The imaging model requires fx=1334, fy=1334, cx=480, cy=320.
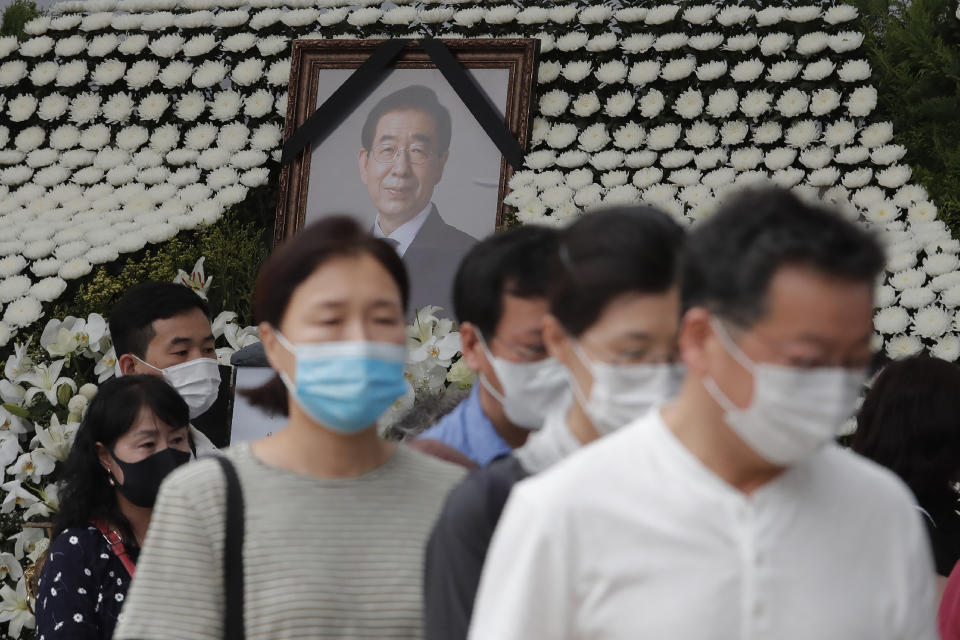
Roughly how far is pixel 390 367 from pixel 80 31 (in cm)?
626

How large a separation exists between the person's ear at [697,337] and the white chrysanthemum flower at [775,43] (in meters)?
4.97

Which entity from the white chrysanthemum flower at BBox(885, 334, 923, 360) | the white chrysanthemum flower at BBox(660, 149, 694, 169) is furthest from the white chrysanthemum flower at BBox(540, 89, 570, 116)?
the white chrysanthemum flower at BBox(885, 334, 923, 360)

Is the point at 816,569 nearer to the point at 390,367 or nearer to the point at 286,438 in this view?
the point at 390,367

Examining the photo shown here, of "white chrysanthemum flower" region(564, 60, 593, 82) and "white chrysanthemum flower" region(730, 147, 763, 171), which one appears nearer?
A: "white chrysanthemum flower" region(730, 147, 763, 171)

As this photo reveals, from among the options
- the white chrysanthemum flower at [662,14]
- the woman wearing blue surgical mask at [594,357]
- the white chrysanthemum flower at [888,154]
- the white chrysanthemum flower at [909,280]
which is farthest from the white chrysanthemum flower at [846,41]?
the woman wearing blue surgical mask at [594,357]

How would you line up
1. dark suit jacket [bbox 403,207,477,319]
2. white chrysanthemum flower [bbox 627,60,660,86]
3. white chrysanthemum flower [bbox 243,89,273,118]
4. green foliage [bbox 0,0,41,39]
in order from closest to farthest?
dark suit jacket [bbox 403,207,477,319] → white chrysanthemum flower [bbox 627,60,660,86] → white chrysanthemum flower [bbox 243,89,273,118] → green foliage [bbox 0,0,41,39]

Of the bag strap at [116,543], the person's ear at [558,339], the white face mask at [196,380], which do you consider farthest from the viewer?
the white face mask at [196,380]

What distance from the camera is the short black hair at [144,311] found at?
445 centimetres

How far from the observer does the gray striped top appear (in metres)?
1.99

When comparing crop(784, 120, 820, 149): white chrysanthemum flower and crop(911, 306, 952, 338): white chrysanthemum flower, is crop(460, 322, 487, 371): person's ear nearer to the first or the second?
crop(911, 306, 952, 338): white chrysanthemum flower

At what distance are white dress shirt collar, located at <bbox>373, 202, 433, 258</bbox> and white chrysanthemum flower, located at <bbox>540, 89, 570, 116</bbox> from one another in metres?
0.75

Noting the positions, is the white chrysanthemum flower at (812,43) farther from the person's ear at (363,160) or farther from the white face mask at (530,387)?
the white face mask at (530,387)

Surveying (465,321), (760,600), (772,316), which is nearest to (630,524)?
(760,600)

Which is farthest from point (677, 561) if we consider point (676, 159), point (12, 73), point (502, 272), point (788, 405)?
point (12, 73)
